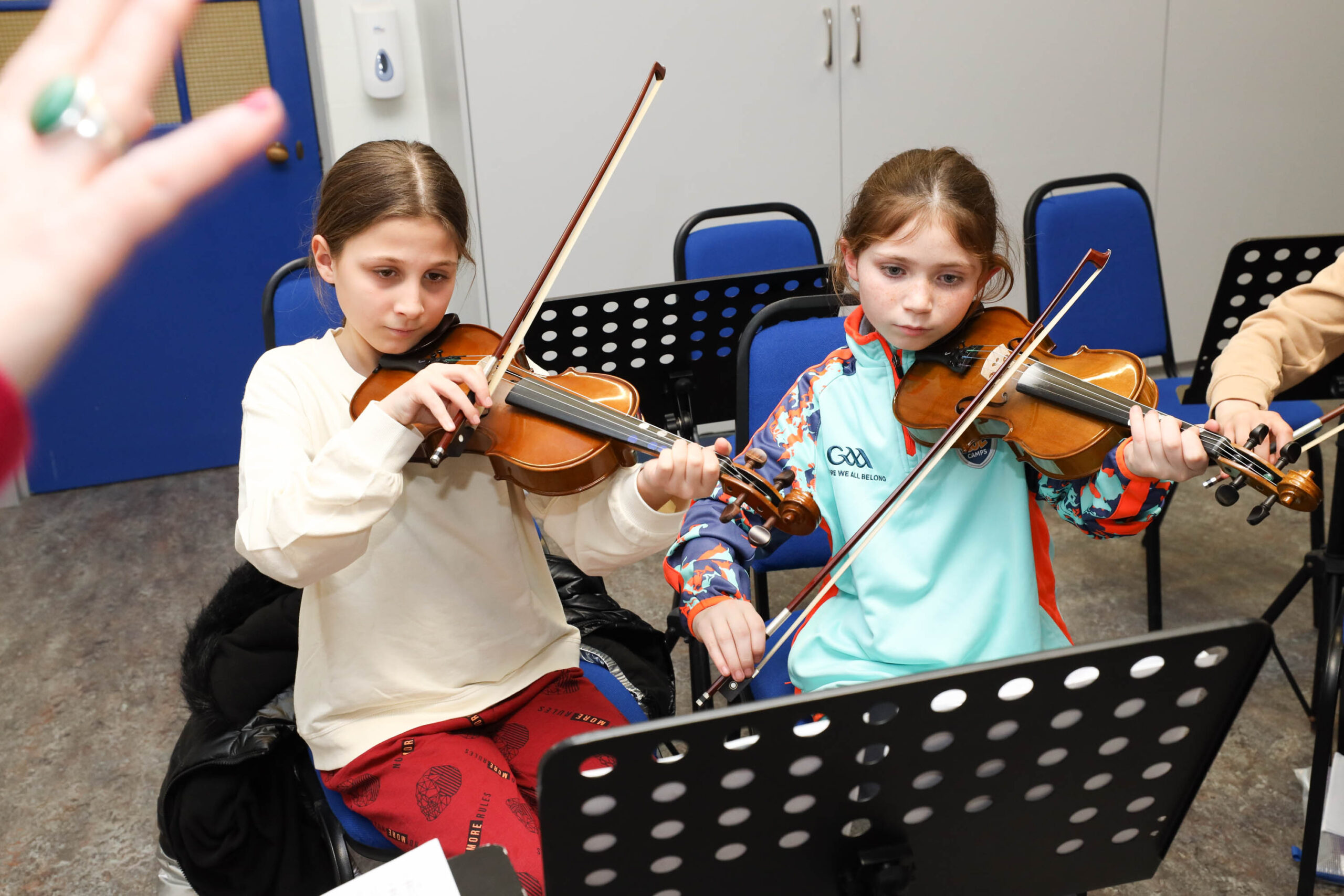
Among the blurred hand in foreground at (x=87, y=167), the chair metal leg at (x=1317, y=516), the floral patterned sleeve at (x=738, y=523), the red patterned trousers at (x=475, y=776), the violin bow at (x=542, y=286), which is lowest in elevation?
the chair metal leg at (x=1317, y=516)

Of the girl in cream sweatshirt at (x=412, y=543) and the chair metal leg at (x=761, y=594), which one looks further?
the chair metal leg at (x=761, y=594)

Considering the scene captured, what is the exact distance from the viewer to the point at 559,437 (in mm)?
1114

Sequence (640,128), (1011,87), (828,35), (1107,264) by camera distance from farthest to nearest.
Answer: (1011,87), (828,35), (640,128), (1107,264)

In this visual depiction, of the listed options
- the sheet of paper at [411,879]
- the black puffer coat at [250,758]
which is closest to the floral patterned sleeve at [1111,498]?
the black puffer coat at [250,758]

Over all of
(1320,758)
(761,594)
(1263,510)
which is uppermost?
(1263,510)

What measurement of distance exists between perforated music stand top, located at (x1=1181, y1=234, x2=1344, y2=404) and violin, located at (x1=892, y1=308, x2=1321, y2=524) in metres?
0.67

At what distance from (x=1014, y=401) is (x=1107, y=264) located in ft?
4.06

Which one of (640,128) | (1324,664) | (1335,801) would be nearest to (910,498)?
(1324,664)

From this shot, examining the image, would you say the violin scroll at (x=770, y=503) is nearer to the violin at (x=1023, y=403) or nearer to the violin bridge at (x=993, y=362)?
the violin at (x=1023, y=403)

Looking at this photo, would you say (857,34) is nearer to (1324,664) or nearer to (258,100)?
(1324,664)

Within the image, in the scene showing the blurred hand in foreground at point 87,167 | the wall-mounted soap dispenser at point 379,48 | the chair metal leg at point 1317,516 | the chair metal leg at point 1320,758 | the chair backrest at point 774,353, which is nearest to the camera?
the blurred hand in foreground at point 87,167

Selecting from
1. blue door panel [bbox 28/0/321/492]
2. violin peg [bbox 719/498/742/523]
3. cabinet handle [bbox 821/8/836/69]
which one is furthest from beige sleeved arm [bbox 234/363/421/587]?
cabinet handle [bbox 821/8/836/69]

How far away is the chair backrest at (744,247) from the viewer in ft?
7.27

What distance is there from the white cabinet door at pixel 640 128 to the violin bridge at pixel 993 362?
2053mm
